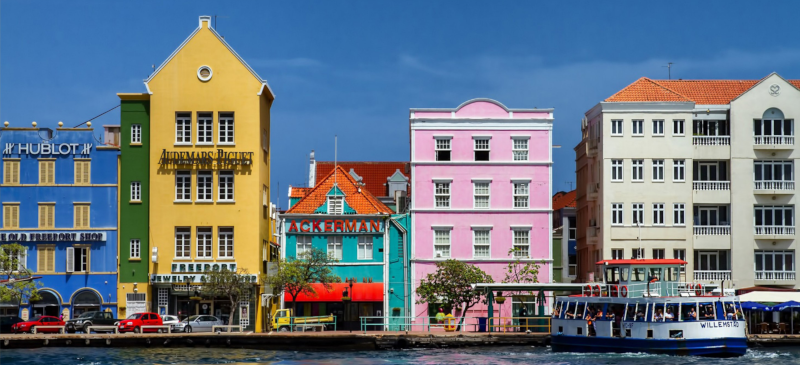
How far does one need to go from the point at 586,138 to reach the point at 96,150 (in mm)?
34959

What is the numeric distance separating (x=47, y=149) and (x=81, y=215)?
502cm

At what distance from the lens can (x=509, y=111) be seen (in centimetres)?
8300

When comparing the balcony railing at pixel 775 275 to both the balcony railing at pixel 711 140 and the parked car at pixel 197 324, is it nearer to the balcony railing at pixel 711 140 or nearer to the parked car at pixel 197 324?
the balcony railing at pixel 711 140

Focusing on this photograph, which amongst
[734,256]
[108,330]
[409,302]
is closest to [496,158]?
[409,302]

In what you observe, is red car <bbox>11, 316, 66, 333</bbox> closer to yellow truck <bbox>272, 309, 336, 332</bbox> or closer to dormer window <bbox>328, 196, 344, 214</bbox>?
yellow truck <bbox>272, 309, 336, 332</bbox>

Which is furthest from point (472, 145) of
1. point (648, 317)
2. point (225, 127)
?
point (648, 317)

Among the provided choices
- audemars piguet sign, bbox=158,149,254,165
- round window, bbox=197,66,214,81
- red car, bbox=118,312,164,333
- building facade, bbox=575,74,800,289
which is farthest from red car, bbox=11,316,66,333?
building facade, bbox=575,74,800,289

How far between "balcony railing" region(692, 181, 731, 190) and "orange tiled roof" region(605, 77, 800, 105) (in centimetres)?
565

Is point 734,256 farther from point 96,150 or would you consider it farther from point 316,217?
point 96,150

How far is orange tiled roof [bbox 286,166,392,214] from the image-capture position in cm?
8306

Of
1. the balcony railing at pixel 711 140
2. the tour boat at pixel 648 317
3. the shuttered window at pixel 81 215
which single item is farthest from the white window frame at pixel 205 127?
the balcony railing at pixel 711 140

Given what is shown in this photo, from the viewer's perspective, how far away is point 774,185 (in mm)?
80688

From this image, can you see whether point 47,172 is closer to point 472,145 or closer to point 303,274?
point 303,274

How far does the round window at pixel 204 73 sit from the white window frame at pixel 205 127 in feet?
7.77
